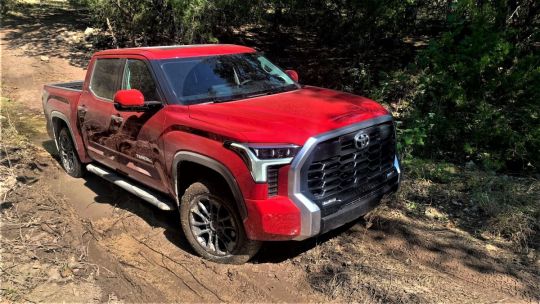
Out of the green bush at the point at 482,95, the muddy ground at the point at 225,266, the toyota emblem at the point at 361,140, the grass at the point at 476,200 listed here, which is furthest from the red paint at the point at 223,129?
the green bush at the point at 482,95

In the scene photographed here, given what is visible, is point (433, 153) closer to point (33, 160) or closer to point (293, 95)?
point (293, 95)

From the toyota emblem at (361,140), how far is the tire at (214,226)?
3.62 feet

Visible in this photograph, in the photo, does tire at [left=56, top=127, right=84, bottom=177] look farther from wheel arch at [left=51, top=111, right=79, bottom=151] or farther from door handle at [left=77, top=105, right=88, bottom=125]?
door handle at [left=77, top=105, right=88, bottom=125]

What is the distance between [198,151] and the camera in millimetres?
3811

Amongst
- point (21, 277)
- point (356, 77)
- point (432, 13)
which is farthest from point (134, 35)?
point (21, 277)

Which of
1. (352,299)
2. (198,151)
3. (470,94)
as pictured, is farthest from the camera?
(470,94)

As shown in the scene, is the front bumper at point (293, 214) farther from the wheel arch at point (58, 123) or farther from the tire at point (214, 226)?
the wheel arch at point (58, 123)

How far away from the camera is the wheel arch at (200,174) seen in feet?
11.6

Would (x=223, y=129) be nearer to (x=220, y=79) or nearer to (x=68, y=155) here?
(x=220, y=79)

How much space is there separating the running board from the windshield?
105cm

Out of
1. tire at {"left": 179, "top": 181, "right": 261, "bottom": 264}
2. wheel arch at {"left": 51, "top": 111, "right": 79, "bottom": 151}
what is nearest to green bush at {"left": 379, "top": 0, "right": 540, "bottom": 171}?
tire at {"left": 179, "top": 181, "right": 261, "bottom": 264}

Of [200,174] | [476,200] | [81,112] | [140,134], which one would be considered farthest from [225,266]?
[81,112]

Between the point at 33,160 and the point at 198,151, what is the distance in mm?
4583

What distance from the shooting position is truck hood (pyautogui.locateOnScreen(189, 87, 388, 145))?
11.3ft
